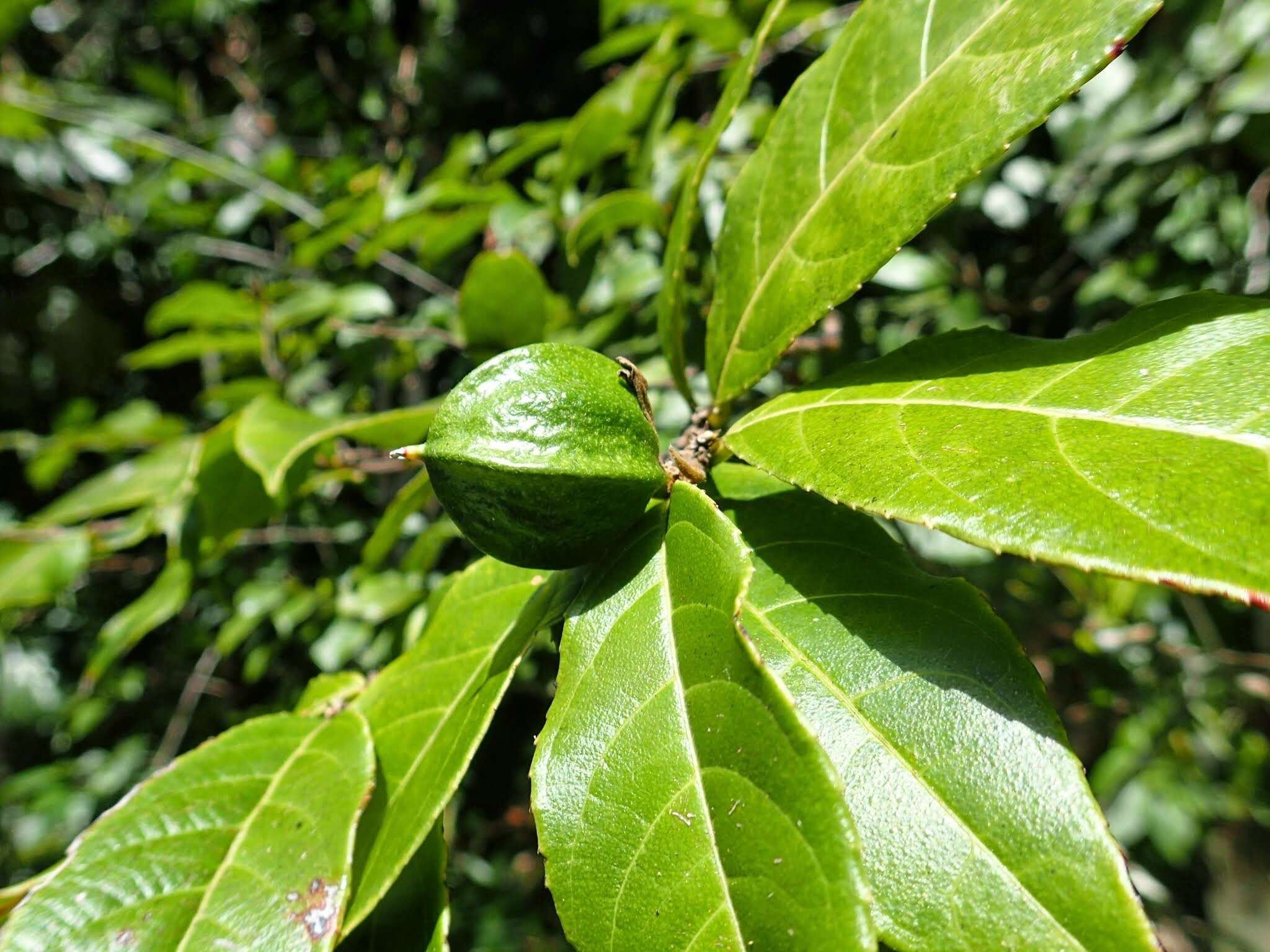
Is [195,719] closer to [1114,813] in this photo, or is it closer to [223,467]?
[223,467]

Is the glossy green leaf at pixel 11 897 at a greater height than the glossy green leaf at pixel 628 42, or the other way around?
the glossy green leaf at pixel 628 42

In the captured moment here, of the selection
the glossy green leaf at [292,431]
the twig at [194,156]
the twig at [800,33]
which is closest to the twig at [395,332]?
the twig at [194,156]

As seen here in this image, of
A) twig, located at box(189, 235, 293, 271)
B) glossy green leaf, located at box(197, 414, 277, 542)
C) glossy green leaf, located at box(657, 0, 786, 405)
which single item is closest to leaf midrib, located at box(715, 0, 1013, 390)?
glossy green leaf, located at box(657, 0, 786, 405)

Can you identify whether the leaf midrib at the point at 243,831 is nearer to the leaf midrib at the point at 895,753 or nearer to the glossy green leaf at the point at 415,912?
the glossy green leaf at the point at 415,912

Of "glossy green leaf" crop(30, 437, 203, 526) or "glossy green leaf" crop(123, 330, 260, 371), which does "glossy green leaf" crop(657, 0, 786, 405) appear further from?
"glossy green leaf" crop(123, 330, 260, 371)

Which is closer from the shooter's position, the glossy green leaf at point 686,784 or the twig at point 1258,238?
the glossy green leaf at point 686,784

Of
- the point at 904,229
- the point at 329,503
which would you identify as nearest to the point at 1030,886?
the point at 904,229
